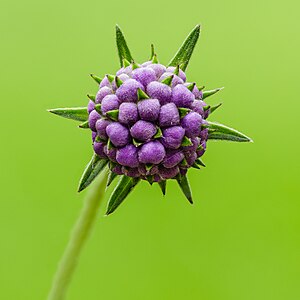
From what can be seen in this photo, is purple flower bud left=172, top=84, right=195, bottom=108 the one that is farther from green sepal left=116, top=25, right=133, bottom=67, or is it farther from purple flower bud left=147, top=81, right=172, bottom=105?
green sepal left=116, top=25, right=133, bottom=67

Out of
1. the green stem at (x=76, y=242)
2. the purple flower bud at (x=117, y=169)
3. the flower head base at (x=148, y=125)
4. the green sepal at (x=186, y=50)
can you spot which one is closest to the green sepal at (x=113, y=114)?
the flower head base at (x=148, y=125)

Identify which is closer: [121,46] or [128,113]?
[128,113]

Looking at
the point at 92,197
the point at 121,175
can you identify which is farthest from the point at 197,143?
the point at 92,197

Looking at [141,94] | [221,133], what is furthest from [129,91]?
[221,133]

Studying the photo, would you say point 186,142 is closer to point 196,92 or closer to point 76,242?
point 196,92

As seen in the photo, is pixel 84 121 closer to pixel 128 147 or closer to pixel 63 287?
pixel 128 147

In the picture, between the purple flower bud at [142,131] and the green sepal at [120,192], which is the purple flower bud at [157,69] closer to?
the purple flower bud at [142,131]
